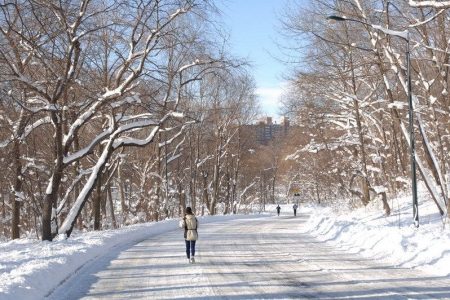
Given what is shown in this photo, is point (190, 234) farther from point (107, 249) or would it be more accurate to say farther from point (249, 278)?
point (107, 249)

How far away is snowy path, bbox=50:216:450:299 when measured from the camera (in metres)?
9.62

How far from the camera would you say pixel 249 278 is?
11.5 metres

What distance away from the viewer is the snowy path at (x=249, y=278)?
9617mm

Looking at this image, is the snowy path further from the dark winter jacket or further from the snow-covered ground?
the dark winter jacket

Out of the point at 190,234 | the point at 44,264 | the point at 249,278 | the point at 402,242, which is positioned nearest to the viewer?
the point at 249,278

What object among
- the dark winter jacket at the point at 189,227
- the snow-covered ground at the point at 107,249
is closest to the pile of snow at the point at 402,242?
the snow-covered ground at the point at 107,249

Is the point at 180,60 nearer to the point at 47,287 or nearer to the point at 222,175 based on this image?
the point at 47,287

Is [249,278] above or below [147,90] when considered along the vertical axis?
below

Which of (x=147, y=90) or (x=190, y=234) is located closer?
(x=190, y=234)

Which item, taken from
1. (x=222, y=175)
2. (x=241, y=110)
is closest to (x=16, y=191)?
(x=241, y=110)

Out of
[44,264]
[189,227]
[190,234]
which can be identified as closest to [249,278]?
[190,234]

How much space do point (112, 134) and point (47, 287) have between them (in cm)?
1235

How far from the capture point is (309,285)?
10477 mm

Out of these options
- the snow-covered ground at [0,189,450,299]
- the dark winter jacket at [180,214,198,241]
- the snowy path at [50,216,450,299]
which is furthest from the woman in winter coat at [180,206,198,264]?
the snow-covered ground at [0,189,450,299]
